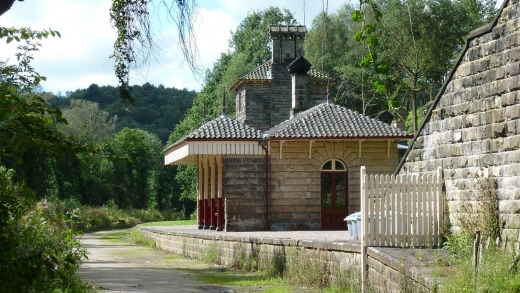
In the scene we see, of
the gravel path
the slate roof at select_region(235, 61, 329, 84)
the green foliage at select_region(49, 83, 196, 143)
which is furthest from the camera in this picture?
the green foliage at select_region(49, 83, 196, 143)

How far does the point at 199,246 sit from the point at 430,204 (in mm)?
12755

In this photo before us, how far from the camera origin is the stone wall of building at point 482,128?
11875 millimetres

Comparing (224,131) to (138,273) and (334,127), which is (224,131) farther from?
(138,273)

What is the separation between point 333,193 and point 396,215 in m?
15.9

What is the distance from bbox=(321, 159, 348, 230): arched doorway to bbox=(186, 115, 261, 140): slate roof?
2.51 m

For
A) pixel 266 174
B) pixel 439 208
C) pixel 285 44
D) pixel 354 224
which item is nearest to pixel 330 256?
pixel 439 208

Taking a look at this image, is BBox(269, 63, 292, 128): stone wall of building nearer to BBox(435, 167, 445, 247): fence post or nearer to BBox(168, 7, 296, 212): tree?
BBox(435, 167, 445, 247): fence post

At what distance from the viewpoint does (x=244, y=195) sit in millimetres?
28969

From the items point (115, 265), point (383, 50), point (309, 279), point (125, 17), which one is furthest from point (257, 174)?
point (383, 50)

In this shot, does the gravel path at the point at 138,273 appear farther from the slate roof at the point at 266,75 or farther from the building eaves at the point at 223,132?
the slate roof at the point at 266,75

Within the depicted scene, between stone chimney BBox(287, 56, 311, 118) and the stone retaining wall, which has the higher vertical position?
stone chimney BBox(287, 56, 311, 118)

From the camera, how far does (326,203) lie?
29.3 m

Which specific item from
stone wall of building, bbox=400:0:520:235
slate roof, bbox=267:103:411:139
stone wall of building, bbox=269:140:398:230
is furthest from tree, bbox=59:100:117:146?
stone wall of building, bbox=400:0:520:235

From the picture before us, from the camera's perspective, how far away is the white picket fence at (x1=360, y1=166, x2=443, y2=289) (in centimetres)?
1358
